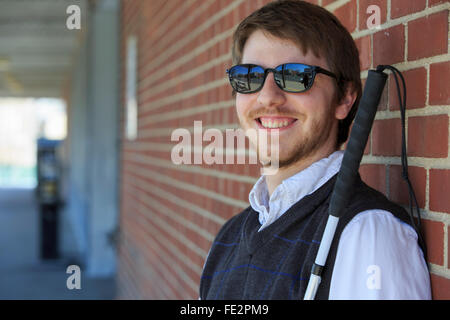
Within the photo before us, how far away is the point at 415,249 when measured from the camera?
1.31m

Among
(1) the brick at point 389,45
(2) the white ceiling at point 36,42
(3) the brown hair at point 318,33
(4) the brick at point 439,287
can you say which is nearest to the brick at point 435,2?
(1) the brick at point 389,45

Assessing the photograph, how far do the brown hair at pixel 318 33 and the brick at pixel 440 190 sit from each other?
347mm

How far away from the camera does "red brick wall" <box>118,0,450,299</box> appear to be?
1.40 metres

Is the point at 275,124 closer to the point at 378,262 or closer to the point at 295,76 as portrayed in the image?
the point at 295,76

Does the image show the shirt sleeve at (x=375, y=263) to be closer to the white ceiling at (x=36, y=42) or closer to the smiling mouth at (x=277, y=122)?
the smiling mouth at (x=277, y=122)

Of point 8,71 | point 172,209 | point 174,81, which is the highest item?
point 8,71

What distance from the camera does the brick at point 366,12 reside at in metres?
1.63

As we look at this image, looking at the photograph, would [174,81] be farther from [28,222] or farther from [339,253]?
[28,222]

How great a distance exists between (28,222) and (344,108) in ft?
46.2

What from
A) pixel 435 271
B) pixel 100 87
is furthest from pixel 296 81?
pixel 100 87

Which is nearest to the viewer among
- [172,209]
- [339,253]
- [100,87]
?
[339,253]

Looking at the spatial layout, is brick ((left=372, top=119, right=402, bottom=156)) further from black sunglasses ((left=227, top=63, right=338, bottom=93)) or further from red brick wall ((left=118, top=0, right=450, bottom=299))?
black sunglasses ((left=227, top=63, right=338, bottom=93))

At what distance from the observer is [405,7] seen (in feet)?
4.99

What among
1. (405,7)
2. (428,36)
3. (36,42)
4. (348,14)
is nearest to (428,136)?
(428,36)
